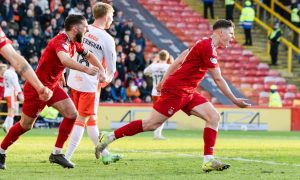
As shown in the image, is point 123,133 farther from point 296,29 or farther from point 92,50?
point 296,29

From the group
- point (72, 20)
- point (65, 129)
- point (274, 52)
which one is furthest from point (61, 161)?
point (274, 52)

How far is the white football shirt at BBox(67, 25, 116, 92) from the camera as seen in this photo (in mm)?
14625

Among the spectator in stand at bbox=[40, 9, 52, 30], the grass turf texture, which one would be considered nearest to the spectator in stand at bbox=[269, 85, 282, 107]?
the spectator in stand at bbox=[40, 9, 52, 30]

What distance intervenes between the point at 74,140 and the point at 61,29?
19294 millimetres

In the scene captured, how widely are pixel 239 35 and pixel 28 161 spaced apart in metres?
26.5

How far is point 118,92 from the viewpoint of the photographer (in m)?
32.8

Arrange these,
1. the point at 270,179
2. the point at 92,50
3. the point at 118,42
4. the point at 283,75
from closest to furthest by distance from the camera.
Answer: the point at 270,179
the point at 92,50
the point at 118,42
the point at 283,75

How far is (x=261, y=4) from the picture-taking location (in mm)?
39812

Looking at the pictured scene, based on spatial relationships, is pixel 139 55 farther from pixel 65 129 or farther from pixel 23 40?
pixel 65 129

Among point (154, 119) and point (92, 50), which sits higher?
point (92, 50)

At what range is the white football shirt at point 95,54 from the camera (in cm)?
1462


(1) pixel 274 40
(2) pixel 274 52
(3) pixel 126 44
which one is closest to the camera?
(3) pixel 126 44

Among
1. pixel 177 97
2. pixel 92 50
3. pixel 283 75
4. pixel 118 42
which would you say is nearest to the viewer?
pixel 177 97

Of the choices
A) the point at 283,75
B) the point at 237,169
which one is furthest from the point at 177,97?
the point at 283,75
